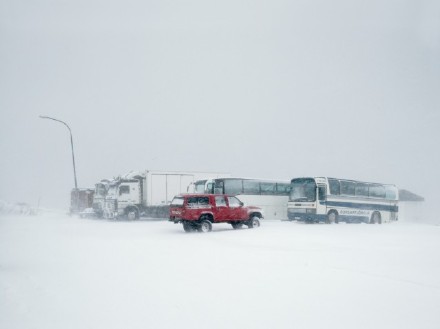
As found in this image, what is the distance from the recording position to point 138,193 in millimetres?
28625

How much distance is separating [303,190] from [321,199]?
4.26 ft

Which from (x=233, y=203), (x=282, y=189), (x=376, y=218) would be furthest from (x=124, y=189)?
(x=376, y=218)

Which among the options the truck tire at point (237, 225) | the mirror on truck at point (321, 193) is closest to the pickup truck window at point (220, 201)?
the truck tire at point (237, 225)

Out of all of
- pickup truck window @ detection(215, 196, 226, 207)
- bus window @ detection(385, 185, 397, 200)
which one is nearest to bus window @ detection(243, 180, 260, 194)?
pickup truck window @ detection(215, 196, 226, 207)

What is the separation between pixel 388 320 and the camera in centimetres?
530

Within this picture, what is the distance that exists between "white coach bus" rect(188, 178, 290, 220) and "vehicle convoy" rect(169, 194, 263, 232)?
22.4ft

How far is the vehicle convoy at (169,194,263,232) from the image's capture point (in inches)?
691

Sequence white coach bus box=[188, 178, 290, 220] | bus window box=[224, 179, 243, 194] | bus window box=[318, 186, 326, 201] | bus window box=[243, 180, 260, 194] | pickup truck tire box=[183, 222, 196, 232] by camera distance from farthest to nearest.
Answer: bus window box=[243, 180, 260, 194], bus window box=[224, 179, 243, 194], white coach bus box=[188, 178, 290, 220], bus window box=[318, 186, 326, 201], pickup truck tire box=[183, 222, 196, 232]

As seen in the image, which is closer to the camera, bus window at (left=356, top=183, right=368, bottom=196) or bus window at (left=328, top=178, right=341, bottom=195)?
bus window at (left=328, top=178, right=341, bottom=195)

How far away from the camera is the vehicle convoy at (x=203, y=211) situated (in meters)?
17.5

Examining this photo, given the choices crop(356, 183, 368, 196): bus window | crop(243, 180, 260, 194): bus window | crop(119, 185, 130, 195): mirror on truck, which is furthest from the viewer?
crop(119, 185, 130, 195): mirror on truck

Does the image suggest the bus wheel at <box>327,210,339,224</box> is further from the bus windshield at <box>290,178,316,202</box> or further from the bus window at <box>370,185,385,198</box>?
the bus window at <box>370,185,385,198</box>

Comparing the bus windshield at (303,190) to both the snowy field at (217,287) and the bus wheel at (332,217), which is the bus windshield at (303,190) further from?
the snowy field at (217,287)

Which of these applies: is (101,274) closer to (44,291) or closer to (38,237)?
(44,291)
